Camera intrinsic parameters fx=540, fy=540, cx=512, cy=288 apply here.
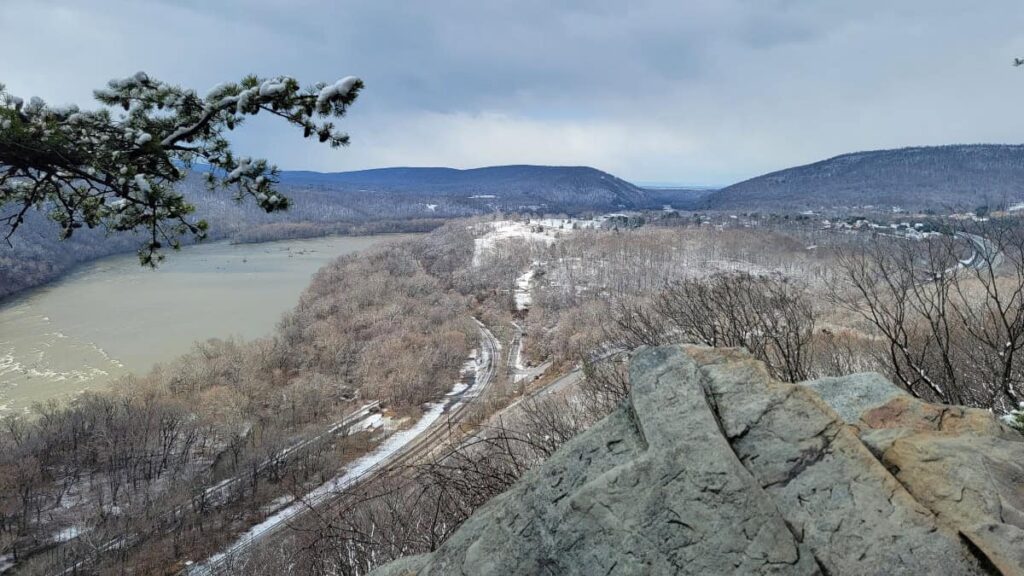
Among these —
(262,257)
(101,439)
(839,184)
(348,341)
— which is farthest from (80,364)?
(839,184)

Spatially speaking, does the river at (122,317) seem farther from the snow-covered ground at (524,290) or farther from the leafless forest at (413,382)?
the snow-covered ground at (524,290)

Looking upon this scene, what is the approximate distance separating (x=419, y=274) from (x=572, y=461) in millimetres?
59817

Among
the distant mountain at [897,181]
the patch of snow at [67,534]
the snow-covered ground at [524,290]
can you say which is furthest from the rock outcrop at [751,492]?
the distant mountain at [897,181]

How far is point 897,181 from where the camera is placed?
508 feet

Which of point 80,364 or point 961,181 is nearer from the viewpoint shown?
point 80,364

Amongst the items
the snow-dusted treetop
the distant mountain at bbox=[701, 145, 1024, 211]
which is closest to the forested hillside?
the snow-dusted treetop

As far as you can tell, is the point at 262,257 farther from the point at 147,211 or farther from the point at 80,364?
the point at 147,211

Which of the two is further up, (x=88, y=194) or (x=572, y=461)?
(x=88, y=194)

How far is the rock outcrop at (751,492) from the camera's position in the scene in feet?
7.52

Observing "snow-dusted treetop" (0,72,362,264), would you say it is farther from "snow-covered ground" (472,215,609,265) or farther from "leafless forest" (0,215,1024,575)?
"snow-covered ground" (472,215,609,265)

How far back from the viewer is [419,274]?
6172 cm

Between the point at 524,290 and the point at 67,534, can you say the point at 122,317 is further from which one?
the point at 524,290

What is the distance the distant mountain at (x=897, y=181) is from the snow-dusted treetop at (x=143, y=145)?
432 ft

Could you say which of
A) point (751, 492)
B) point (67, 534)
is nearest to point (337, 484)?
point (751, 492)
